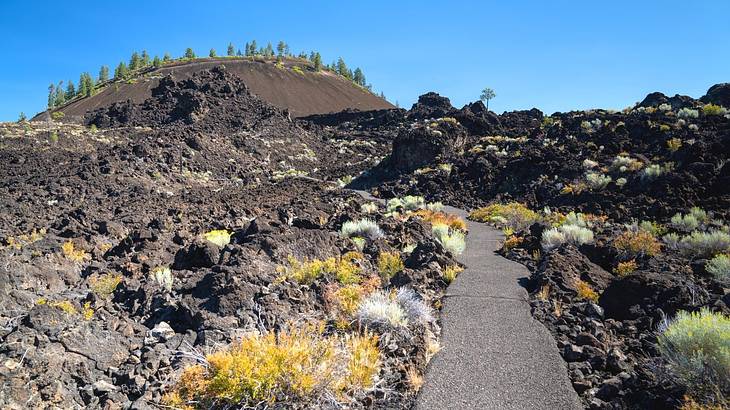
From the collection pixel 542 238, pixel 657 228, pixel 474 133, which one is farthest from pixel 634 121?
pixel 542 238

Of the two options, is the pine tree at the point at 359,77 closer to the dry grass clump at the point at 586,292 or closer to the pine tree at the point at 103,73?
the pine tree at the point at 103,73

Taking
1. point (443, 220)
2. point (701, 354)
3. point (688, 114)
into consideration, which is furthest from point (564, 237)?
point (688, 114)

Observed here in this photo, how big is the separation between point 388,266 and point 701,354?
4.93 m

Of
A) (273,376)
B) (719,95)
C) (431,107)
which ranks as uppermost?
(431,107)

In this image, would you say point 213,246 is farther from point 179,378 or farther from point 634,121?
point 634,121

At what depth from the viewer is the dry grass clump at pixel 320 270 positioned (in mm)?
6873

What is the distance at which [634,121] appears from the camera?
2466 cm

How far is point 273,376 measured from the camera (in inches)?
150

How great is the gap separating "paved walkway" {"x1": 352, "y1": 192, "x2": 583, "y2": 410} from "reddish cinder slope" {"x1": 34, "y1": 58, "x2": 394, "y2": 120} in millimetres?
66687

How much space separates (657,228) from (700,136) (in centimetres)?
1184

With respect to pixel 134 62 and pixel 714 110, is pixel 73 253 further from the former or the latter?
pixel 134 62

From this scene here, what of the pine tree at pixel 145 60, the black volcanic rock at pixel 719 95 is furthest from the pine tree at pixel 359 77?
the black volcanic rock at pixel 719 95

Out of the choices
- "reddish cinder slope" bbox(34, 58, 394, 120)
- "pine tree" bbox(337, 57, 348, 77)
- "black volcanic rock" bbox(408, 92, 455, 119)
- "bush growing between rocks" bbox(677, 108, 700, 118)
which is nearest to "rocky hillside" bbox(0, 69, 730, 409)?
"bush growing between rocks" bbox(677, 108, 700, 118)

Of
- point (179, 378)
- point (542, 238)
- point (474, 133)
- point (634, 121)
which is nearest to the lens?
point (179, 378)
